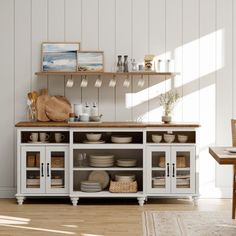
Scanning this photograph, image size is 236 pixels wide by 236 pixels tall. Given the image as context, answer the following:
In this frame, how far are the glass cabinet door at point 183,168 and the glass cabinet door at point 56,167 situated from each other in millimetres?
1111

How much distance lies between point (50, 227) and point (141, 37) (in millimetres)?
2400

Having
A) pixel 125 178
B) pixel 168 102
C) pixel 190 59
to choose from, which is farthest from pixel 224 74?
pixel 125 178

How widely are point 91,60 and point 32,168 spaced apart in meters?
1.31


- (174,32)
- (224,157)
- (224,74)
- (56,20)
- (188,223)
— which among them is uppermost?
(56,20)

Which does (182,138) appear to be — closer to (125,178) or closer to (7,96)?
(125,178)

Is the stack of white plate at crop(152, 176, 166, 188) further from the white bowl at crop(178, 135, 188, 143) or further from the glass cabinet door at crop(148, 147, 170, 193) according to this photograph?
the white bowl at crop(178, 135, 188, 143)

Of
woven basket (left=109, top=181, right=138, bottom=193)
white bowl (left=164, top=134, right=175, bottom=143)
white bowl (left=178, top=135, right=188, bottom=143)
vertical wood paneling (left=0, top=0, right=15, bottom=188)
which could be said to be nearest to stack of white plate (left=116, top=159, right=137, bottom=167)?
woven basket (left=109, top=181, right=138, bottom=193)

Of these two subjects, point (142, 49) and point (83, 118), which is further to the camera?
point (142, 49)

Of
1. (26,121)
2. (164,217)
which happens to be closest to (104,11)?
(26,121)

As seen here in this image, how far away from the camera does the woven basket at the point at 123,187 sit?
5.88 meters

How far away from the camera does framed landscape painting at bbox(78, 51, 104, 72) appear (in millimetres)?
6156

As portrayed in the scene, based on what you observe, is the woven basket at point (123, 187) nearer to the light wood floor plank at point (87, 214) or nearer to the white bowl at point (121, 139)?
the light wood floor plank at point (87, 214)

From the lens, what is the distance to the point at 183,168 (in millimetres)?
5887

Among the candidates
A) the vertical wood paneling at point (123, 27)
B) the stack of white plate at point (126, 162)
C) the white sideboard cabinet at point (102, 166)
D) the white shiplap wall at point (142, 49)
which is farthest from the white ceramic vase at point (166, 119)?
the vertical wood paneling at point (123, 27)
